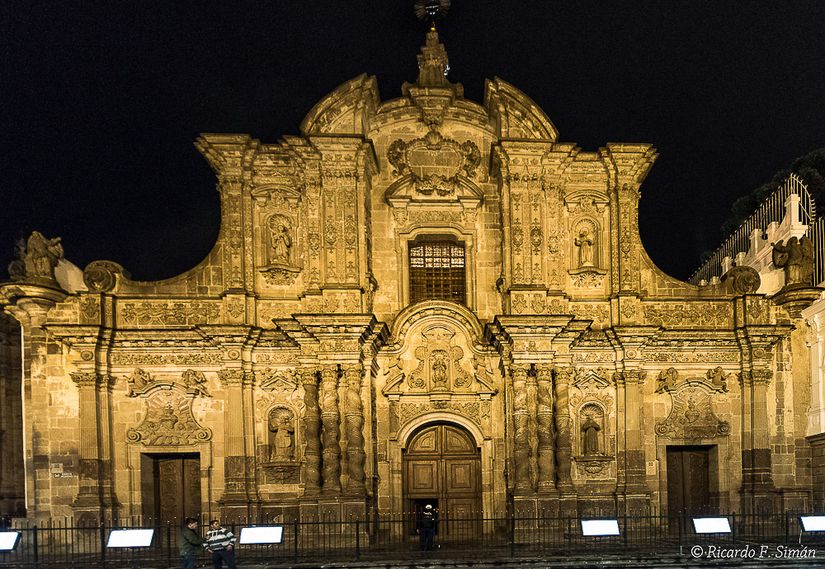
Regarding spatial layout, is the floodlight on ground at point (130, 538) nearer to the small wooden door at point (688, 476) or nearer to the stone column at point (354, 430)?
the stone column at point (354, 430)

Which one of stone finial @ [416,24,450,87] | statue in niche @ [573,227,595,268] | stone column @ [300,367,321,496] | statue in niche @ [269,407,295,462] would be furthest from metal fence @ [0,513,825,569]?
stone finial @ [416,24,450,87]

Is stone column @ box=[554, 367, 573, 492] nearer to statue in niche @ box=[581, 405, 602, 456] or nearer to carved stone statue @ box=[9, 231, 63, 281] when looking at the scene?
statue in niche @ box=[581, 405, 602, 456]

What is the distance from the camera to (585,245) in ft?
66.9

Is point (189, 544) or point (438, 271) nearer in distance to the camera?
point (189, 544)

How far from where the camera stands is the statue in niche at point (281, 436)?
1945 cm

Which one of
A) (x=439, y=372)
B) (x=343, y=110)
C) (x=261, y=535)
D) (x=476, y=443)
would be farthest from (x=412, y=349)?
(x=261, y=535)

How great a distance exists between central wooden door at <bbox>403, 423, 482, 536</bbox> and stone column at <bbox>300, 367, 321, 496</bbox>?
8.51 feet

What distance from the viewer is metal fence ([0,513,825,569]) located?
15.6 meters

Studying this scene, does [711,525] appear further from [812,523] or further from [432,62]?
[432,62]

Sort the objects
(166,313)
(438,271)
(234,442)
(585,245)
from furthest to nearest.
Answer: (438,271) → (585,245) → (166,313) → (234,442)

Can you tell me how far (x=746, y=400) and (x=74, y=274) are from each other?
58.8 feet

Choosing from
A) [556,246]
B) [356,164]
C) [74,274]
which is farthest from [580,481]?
[74,274]

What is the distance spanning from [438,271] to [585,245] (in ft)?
13.1

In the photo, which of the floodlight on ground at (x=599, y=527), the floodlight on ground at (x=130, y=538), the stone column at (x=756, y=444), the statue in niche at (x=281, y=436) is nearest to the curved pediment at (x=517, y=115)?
the stone column at (x=756, y=444)
